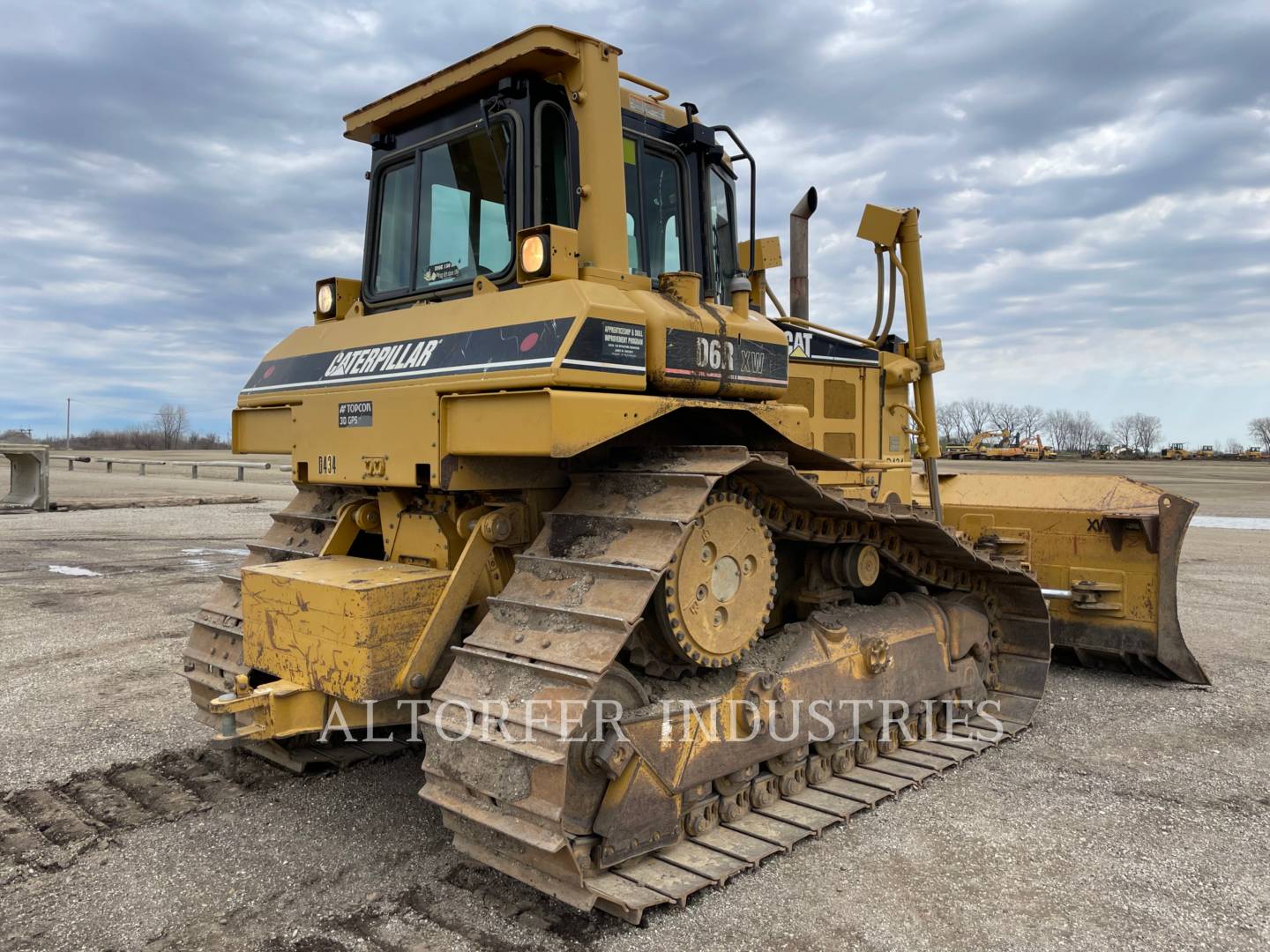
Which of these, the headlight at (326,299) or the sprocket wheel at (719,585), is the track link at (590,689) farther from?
the headlight at (326,299)

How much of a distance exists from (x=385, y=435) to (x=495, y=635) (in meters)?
1.23

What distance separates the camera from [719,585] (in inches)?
165

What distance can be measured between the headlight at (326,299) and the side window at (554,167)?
189 centimetres

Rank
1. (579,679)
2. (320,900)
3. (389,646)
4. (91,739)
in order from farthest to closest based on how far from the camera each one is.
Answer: (91,739) < (389,646) < (320,900) < (579,679)

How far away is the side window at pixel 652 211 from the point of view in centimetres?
484

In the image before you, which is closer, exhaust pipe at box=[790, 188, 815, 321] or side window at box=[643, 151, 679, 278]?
side window at box=[643, 151, 679, 278]

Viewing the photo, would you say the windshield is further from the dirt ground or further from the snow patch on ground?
the snow patch on ground

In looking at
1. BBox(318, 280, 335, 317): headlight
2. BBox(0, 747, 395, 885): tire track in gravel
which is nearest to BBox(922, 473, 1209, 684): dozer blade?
BBox(318, 280, 335, 317): headlight

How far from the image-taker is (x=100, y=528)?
1727 cm

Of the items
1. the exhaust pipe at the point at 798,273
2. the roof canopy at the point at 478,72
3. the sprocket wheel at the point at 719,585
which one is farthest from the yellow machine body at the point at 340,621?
the exhaust pipe at the point at 798,273

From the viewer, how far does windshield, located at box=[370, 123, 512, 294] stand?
4770 mm

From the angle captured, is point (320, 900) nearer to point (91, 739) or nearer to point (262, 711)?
point (262, 711)

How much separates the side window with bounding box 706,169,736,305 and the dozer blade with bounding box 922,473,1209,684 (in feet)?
11.1

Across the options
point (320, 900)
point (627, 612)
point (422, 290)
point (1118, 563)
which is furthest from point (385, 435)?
point (1118, 563)
